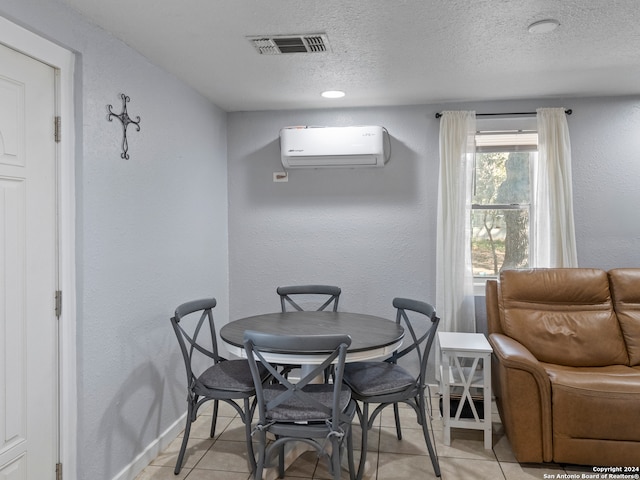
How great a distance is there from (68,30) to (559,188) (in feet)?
10.7

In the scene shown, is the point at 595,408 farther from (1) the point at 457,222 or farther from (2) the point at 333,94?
(2) the point at 333,94

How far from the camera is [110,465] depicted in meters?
2.27

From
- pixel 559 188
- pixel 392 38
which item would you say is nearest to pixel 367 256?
pixel 559 188

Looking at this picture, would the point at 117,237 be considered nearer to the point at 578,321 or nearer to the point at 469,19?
the point at 469,19

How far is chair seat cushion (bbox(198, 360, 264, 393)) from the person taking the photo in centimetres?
240

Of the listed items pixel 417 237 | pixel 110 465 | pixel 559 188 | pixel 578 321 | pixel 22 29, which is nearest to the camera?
pixel 22 29

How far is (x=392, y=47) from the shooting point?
2453 millimetres

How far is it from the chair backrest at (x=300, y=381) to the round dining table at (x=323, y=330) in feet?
0.24

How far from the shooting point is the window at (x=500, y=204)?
3582 mm

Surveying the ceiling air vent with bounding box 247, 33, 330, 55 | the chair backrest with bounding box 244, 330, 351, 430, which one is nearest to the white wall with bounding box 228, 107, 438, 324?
the ceiling air vent with bounding box 247, 33, 330, 55

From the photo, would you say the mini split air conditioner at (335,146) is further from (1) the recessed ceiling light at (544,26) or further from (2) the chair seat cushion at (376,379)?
(2) the chair seat cushion at (376,379)

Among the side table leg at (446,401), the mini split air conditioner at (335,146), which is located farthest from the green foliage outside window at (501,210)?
the side table leg at (446,401)

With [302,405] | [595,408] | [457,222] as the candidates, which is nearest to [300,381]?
[302,405]

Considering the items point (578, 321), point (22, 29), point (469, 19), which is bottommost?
point (578, 321)
